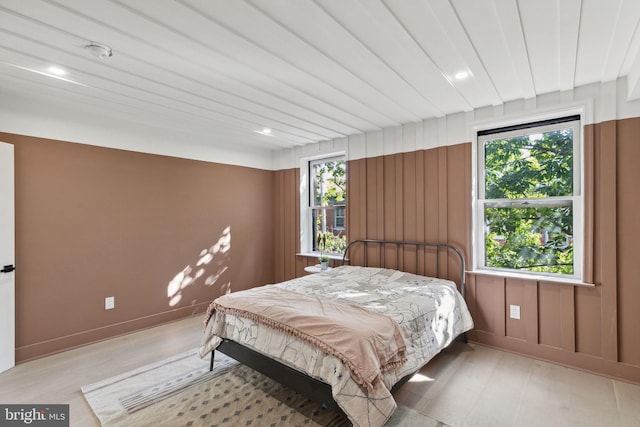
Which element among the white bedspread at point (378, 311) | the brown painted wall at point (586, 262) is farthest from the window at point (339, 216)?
the white bedspread at point (378, 311)

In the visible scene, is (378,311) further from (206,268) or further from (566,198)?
(206,268)

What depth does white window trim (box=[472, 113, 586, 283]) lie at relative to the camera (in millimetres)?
2725

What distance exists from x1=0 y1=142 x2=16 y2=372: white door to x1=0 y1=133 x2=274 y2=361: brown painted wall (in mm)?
117

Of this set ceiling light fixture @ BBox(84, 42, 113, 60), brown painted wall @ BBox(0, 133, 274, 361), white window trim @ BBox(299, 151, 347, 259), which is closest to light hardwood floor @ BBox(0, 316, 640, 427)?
brown painted wall @ BBox(0, 133, 274, 361)

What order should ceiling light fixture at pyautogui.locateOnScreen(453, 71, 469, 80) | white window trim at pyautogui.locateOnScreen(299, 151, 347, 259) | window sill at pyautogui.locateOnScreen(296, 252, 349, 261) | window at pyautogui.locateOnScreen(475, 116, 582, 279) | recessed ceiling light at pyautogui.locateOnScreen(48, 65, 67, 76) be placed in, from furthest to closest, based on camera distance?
white window trim at pyautogui.locateOnScreen(299, 151, 347, 259) → window sill at pyautogui.locateOnScreen(296, 252, 349, 261) → window at pyautogui.locateOnScreen(475, 116, 582, 279) → ceiling light fixture at pyautogui.locateOnScreen(453, 71, 469, 80) → recessed ceiling light at pyautogui.locateOnScreen(48, 65, 67, 76)

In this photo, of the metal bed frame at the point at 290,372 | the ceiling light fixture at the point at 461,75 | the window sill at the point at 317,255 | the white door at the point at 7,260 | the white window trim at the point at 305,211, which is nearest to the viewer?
the metal bed frame at the point at 290,372

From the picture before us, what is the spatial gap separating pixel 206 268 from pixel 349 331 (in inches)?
120

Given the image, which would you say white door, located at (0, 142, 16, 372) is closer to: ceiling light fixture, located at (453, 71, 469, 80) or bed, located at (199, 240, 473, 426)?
bed, located at (199, 240, 473, 426)

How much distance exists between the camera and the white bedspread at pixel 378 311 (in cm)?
168

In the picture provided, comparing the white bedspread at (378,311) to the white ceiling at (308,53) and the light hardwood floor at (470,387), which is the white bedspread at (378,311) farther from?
the white ceiling at (308,53)

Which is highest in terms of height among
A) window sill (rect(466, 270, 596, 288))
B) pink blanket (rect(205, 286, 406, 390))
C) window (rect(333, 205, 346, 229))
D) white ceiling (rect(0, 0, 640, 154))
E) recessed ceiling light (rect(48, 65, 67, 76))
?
white ceiling (rect(0, 0, 640, 154))

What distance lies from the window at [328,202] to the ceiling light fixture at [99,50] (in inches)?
118

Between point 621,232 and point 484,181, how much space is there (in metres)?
1.16

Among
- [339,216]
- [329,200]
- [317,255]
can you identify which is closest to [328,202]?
[329,200]
